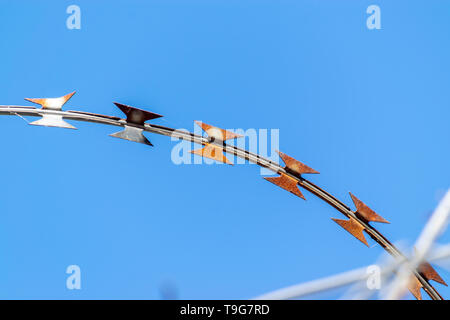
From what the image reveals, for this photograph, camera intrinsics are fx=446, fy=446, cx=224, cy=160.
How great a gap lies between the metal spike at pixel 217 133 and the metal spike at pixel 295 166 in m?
0.77

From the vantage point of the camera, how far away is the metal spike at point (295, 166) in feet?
22.1

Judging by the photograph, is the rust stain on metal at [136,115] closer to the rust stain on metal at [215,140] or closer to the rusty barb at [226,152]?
the rusty barb at [226,152]

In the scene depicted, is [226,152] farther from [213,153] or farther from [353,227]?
[353,227]

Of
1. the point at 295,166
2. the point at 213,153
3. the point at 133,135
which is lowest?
the point at 295,166

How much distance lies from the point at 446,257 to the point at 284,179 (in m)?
2.68

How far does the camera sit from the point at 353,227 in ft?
22.6

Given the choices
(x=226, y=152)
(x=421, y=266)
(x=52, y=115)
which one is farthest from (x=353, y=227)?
(x=52, y=115)

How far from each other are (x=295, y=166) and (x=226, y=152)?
1.08 meters

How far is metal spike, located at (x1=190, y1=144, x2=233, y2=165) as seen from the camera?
658 centimetres

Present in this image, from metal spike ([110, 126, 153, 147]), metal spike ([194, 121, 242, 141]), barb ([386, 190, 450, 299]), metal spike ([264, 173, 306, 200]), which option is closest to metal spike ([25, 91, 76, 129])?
metal spike ([110, 126, 153, 147])

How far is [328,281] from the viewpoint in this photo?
6.02m

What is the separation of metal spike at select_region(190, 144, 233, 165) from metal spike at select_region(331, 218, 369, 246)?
1.99 m

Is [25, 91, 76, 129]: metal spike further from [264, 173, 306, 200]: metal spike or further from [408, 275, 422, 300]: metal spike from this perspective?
[408, 275, 422, 300]: metal spike
